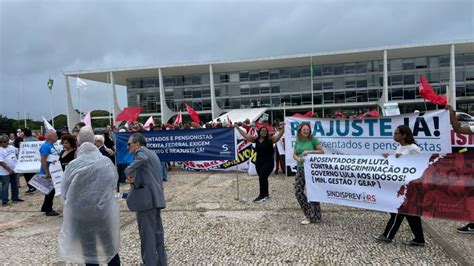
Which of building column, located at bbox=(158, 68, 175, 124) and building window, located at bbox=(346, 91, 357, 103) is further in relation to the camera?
building column, located at bbox=(158, 68, 175, 124)

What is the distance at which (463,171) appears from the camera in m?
4.62

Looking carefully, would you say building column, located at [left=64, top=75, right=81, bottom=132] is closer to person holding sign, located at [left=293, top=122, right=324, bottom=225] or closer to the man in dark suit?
person holding sign, located at [left=293, top=122, right=324, bottom=225]

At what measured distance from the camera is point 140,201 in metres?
3.98

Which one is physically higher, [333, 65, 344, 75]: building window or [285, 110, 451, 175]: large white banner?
[333, 65, 344, 75]: building window

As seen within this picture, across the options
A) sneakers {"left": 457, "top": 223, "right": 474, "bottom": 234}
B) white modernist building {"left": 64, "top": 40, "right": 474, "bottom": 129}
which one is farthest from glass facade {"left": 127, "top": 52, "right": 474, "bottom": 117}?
sneakers {"left": 457, "top": 223, "right": 474, "bottom": 234}

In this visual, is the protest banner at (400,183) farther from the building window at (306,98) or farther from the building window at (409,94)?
the building window at (409,94)

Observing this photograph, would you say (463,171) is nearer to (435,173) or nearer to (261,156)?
(435,173)

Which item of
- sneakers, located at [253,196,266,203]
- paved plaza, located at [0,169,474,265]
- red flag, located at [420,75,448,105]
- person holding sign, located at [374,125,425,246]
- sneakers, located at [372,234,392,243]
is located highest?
red flag, located at [420,75,448,105]

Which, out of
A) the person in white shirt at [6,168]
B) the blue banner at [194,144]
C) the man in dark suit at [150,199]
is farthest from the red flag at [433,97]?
the person in white shirt at [6,168]

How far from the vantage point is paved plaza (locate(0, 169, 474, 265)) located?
464cm

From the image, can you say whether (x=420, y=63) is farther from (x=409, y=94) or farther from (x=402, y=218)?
(x=402, y=218)

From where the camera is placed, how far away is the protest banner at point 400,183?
15.1 ft

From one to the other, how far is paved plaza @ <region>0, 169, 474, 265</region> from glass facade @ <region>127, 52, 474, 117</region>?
44796 mm

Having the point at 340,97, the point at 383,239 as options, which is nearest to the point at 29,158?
the point at 383,239
